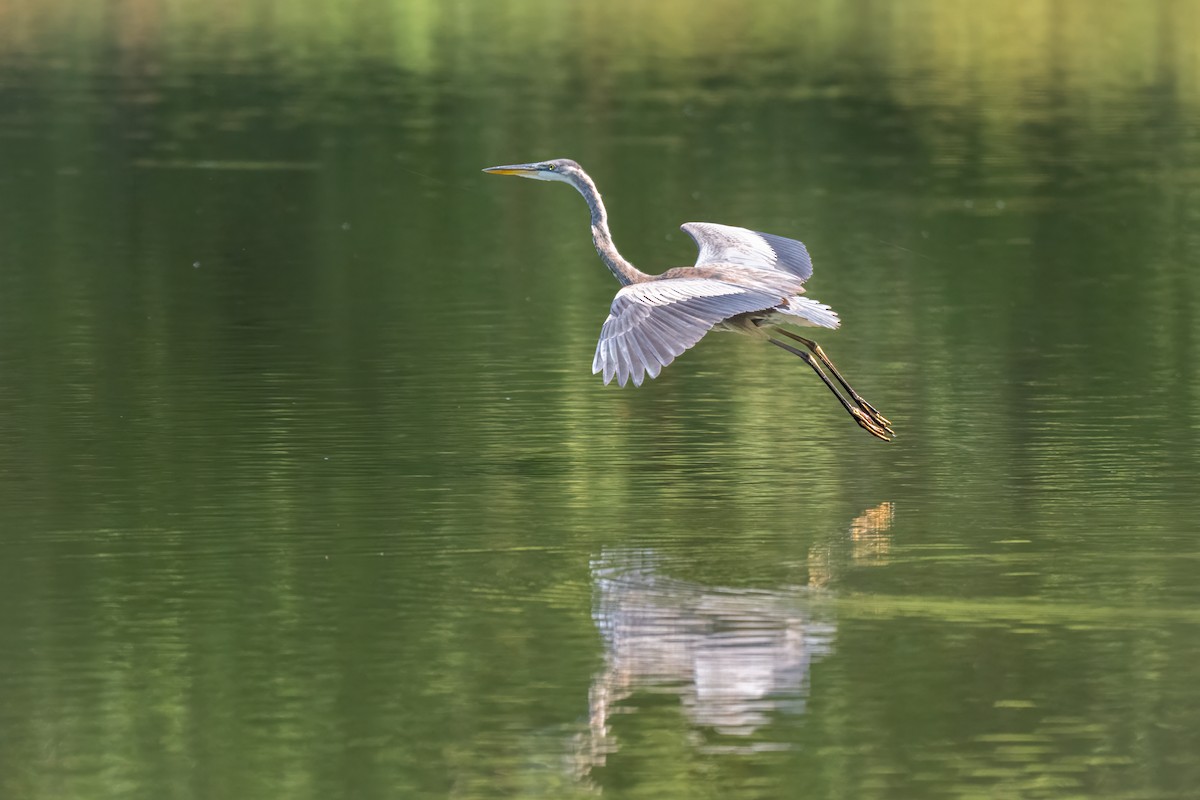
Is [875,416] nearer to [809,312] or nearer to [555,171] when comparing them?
[809,312]

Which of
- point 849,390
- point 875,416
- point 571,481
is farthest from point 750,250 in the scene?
point 571,481

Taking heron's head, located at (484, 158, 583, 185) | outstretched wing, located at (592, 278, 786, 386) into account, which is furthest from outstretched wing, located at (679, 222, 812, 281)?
outstretched wing, located at (592, 278, 786, 386)

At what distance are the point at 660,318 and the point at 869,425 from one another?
2225mm

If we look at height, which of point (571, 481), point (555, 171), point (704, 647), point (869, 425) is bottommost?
point (704, 647)

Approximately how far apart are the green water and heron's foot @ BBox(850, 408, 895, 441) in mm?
133

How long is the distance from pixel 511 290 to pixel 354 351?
10.4 ft

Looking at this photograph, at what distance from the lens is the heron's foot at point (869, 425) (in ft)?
42.7

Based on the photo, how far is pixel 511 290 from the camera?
19.2m

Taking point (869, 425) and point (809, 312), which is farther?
point (869, 425)

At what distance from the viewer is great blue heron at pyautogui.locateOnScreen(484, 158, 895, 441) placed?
35.7 feet

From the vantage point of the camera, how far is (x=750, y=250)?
46.0 ft

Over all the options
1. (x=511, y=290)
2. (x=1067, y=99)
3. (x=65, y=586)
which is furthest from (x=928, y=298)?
(x=1067, y=99)

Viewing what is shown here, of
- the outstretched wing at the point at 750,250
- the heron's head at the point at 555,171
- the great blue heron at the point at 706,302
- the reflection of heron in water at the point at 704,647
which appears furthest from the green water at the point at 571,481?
the heron's head at the point at 555,171

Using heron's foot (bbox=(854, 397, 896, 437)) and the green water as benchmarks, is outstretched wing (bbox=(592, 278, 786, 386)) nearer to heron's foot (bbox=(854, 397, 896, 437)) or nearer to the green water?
the green water
